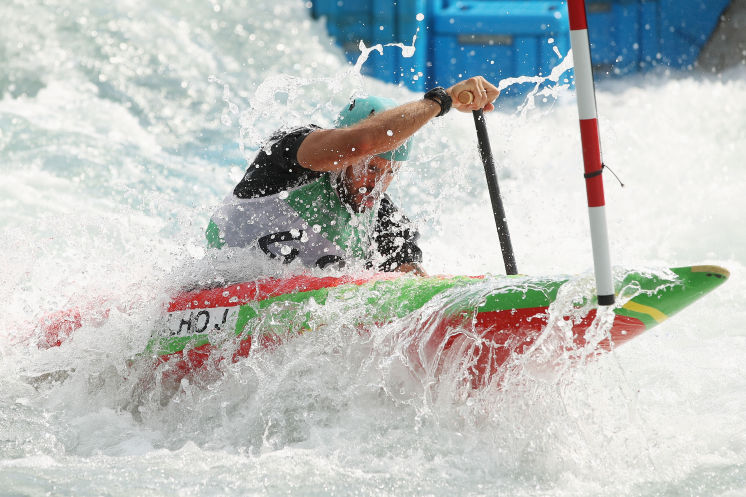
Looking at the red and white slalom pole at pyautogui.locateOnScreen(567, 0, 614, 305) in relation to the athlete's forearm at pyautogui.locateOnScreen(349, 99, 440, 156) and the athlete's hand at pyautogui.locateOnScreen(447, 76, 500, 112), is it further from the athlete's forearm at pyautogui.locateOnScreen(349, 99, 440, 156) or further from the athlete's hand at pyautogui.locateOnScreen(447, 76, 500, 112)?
the athlete's hand at pyautogui.locateOnScreen(447, 76, 500, 112)

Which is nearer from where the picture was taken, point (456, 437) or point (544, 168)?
point (456, 437)

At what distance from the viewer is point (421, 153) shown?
25.4 ft

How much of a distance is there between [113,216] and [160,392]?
3364mm

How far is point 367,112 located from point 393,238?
0.72 metres

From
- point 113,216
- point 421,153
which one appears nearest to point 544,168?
point 421,153

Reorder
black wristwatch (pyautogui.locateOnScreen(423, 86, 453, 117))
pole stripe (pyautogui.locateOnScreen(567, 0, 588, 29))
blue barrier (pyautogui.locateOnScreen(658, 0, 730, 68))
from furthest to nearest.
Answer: blue barrier (pyautogui.locateOnScreen(658, 0, 730, 68)) → black wristwatch (pyautogui.locateOnScreen(423, 86, 453, 117)) → pole stripe (pyautogui.locateOnScreen(567, 0, 588, 29))

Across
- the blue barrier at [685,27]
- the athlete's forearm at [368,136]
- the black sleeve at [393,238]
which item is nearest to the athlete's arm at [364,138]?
the athlete's forearm at [368,136]

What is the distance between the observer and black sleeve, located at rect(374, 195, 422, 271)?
3.46 m

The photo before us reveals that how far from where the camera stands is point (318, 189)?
9.95ft

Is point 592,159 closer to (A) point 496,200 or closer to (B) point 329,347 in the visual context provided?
(B) point 329,347

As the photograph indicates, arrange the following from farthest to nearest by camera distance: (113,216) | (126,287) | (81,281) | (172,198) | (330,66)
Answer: (330,66) < (172,198) < (113,216) < (81,281) < (126,287)

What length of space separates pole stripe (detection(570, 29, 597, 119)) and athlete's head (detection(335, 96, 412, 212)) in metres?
1.03

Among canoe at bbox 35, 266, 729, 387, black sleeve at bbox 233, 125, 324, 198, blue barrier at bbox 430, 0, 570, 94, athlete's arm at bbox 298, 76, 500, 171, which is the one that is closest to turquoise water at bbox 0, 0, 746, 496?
canoe at bbox 35, 266, 729, 387

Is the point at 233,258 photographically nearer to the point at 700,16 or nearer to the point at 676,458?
the point at 676,458
